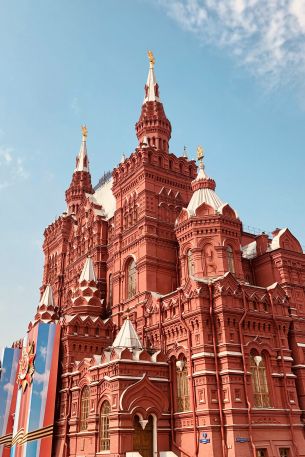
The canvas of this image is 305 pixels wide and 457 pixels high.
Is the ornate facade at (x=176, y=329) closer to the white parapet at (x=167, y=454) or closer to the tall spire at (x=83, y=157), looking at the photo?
the white parapet at (x=167, y=454)

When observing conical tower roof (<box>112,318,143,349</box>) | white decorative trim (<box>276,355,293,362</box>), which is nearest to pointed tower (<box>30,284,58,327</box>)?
conical tower roof (<box>112,318,143,349</box>)

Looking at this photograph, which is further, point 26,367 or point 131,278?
point 131,278

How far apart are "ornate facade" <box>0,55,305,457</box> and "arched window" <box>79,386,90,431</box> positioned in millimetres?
63

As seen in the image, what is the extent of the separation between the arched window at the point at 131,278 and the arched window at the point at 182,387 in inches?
317

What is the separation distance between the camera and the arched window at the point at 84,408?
87.2ft

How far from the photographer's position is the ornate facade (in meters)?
22.1

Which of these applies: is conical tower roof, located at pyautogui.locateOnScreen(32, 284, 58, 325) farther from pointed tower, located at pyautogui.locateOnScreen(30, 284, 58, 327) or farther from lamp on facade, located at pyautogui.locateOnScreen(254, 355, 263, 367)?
lamp on facade, located at pyautogui.locateOnScreen(254, 355, 263, 367)

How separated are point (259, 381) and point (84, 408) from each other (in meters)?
10.4

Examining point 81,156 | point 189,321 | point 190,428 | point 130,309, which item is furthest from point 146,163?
point 81,156

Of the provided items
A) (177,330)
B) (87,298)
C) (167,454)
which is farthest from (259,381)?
(87,298)

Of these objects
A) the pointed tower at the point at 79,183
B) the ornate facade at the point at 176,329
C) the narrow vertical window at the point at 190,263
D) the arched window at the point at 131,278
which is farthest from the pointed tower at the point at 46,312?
the pointed tower at the point at 79,183

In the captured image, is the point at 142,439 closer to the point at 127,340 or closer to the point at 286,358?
the point at 127,340

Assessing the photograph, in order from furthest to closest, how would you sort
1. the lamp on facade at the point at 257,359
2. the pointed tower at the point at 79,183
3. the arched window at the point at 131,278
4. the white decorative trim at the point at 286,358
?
the pointed tower at the point at 79,183 < the arched window at the point at 131,278 < the white decorative trim at the point at 286,358 < the lamp on facade at the point at 257,359

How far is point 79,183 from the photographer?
50.1 m
